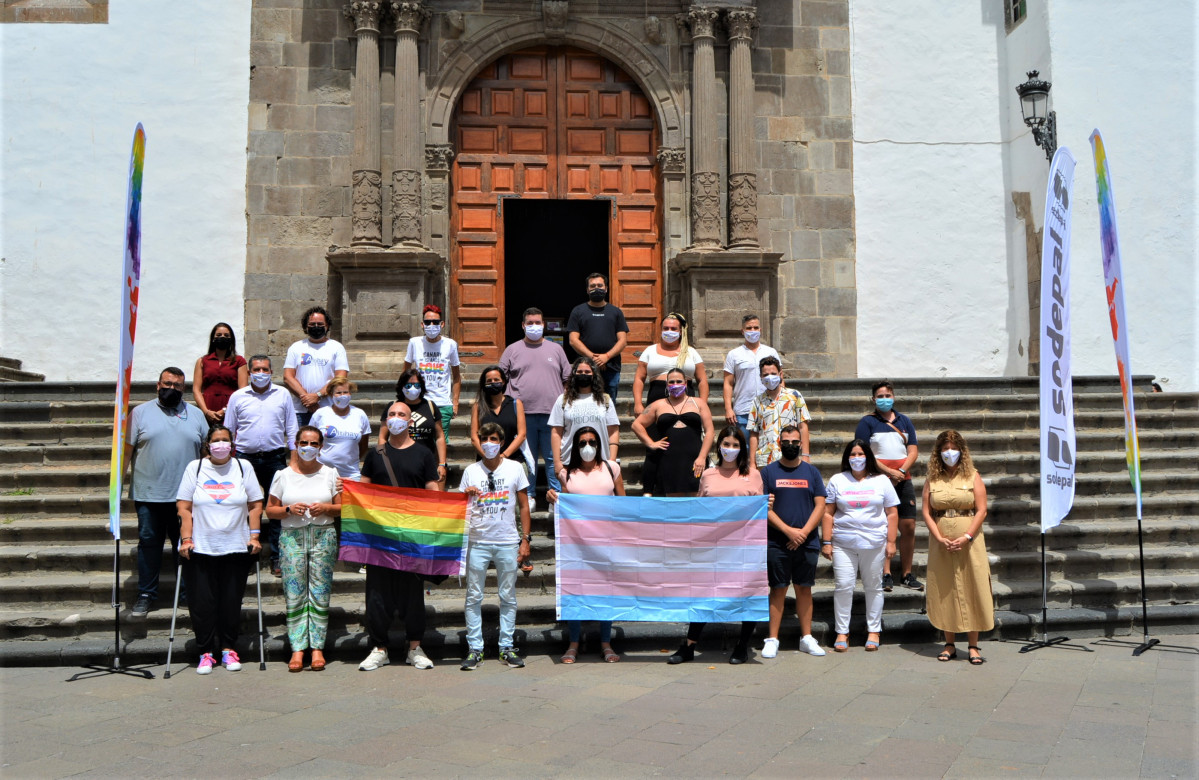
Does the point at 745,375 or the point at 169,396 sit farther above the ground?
the point at 745,375

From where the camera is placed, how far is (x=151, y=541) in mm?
7746

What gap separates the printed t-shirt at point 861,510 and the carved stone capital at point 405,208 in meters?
7.31

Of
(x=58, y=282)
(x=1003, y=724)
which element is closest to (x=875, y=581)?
(x=1003, y=724)

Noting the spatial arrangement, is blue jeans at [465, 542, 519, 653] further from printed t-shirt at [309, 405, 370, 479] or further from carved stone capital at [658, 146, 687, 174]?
carved stone capital at [658, 146, 687, 174]

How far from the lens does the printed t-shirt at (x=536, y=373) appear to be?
8.93 metres

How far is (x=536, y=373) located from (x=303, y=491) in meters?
2.47

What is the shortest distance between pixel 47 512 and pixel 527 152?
302 inches

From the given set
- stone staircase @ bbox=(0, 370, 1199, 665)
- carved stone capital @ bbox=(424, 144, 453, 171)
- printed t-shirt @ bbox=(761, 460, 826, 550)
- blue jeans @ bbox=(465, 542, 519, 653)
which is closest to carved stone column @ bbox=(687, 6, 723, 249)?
stone staircase @ bbox=(0, 370, 1199, 665)

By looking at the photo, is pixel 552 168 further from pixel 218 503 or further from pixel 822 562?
pixel 218 503

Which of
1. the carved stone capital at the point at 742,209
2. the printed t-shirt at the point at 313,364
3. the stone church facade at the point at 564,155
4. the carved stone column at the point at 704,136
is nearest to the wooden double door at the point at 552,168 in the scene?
the stone church facade at the point at 564,155

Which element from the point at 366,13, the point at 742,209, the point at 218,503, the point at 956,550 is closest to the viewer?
the point at 218,503

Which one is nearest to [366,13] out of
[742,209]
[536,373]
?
[742,209]

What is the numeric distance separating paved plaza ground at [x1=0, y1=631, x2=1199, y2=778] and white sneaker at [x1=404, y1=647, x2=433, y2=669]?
89 mm

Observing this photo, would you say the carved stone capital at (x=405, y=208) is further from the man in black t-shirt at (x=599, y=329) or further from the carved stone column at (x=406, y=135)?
the man in black t-shirt at (x=599, y=329)
